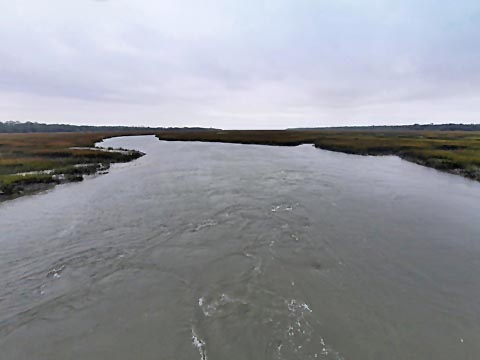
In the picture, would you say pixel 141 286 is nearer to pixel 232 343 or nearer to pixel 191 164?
pixel 232 343

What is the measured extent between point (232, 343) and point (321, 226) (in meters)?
7.26

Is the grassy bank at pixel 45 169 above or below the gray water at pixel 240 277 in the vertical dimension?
above

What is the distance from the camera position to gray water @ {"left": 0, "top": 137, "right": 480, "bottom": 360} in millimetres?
5621

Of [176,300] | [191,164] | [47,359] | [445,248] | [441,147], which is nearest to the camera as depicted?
[47,359]

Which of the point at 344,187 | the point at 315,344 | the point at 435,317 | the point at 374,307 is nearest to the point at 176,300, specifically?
the point at 315,344

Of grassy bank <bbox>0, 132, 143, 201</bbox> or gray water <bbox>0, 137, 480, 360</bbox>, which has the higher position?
grassy bank <bbox>0, 132, 143, 201</bbox>

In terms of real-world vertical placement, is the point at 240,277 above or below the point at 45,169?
below

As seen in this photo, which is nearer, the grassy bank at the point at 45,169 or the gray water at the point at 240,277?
the gray water at the point at 240,277

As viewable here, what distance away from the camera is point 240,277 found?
7895 mm

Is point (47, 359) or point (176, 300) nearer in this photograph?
point (47, 359)

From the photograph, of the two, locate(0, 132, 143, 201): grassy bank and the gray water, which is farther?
locate(0, 132, 143, 201): grassy bank

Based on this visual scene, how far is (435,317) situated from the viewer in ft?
20.6

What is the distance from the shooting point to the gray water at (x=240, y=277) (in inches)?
221

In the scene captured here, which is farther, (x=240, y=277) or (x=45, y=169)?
(x=45, y=169)
